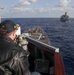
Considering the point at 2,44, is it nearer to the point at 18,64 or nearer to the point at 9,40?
the point at 9,40

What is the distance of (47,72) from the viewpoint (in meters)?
8.44

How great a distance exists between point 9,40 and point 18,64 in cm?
42

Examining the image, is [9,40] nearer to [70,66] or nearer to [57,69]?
[57,69]

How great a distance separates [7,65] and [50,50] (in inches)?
216

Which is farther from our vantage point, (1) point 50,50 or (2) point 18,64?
(1) point 50,50

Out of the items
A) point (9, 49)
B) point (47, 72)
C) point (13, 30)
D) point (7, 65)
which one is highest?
point (13, 30)

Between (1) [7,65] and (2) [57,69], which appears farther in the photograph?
(2) [57,69]

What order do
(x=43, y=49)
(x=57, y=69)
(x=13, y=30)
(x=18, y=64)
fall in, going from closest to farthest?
(x=18, y=64) < (x=13, y=30) < (x=57, y=69) < (x=43, y=49)

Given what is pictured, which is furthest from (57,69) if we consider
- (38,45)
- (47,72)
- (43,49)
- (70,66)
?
(70,66)

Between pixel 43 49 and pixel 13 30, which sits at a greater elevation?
pixel 13 30

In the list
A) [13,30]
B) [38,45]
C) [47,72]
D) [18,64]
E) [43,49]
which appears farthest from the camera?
[38,45]

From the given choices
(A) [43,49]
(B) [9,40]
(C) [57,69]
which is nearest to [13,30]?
(B) [9,40]

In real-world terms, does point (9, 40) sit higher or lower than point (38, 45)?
higher

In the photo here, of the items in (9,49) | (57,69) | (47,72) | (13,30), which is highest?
(13,30)
